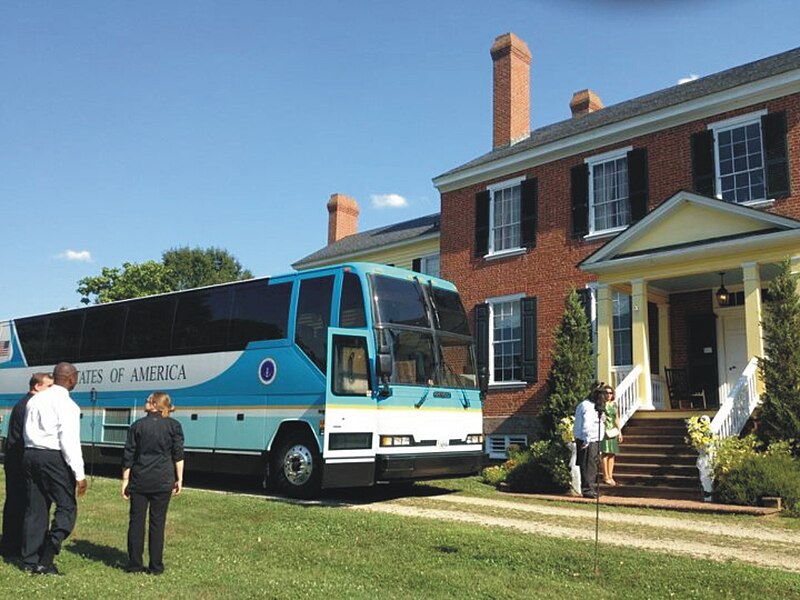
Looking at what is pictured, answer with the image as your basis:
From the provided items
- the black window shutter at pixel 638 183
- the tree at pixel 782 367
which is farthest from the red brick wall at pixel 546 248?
the tree at pixel 782 367

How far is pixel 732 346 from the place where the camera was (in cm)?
1642

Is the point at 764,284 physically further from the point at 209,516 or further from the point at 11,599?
the point at 11,599

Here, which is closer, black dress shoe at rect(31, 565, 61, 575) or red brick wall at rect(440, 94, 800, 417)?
black dress shoe at rect(31, 565, 61, 575)

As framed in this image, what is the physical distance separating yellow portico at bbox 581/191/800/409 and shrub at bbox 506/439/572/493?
3081mm

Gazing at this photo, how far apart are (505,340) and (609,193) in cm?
462

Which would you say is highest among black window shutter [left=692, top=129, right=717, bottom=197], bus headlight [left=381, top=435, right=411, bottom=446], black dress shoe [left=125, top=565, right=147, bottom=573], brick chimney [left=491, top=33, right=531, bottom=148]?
brick chimney [left=491, top=33, right=531, bottom=148]

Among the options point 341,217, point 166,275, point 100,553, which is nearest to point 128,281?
point 166,275

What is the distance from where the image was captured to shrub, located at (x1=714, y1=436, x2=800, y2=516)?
10.5 m

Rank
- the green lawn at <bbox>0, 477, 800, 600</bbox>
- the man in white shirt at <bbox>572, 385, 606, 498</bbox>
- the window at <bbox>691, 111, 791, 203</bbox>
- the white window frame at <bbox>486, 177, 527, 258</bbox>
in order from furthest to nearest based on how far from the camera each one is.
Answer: the white window frame at <bbox>486, 177, 527, 258</bbox>
the window at <bbox>691, 111, 791, 203</bbox>
the man in white shirt at <bbox>572, 385, 606, 498</bbox>
the green lawn at <bbox>0, 477, 800, 600</bbox>

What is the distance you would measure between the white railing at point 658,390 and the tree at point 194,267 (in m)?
44.0

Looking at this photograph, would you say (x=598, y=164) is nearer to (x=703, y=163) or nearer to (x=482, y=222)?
(x=703, y=163)

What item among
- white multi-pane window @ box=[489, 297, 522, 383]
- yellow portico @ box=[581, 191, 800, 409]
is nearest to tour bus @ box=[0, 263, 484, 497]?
yellow portico @ box=[581, 191, 800, 409]

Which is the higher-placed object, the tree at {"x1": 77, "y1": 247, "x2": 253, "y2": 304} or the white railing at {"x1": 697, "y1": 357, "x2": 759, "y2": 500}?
the tree at {"x1": 77, "y1": 247, "x2": 253, "y2": 304}

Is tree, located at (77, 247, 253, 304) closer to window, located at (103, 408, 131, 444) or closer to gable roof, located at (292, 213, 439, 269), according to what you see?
gable roof, located at (292, 213, 439, 269)
